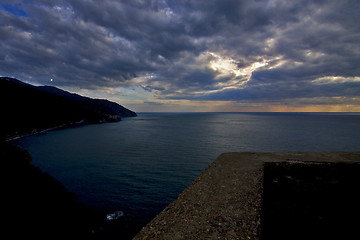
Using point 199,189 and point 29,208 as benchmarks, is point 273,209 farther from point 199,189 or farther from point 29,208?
point 29,208

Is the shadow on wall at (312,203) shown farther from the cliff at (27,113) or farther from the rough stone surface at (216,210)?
the cliff at (27,113)

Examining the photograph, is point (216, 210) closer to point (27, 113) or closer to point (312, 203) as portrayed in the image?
point (312, 203)

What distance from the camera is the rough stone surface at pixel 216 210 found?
5.35m

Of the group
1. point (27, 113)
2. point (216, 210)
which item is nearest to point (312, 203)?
point (216, 210)

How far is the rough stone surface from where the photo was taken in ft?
17.5

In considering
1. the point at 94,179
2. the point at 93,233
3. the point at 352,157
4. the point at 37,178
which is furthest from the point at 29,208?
the point at 352,157

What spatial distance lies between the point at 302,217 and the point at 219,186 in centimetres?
379

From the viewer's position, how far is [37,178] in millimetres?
21172

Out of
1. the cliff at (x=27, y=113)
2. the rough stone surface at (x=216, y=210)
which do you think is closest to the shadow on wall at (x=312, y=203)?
the rough stone surface at (x=216, y=210)

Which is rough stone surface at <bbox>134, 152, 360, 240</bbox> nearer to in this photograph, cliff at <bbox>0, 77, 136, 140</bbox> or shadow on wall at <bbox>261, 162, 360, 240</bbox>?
shadow on wall at <bbox>261, 162, 360, 240</bbox>

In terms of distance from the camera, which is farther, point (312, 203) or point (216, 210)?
point (312, 203)

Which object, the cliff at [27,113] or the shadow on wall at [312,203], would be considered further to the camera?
the cliff at [27,113]

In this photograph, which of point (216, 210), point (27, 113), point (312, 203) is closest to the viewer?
point (216, 210)

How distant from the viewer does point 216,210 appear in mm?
6582
